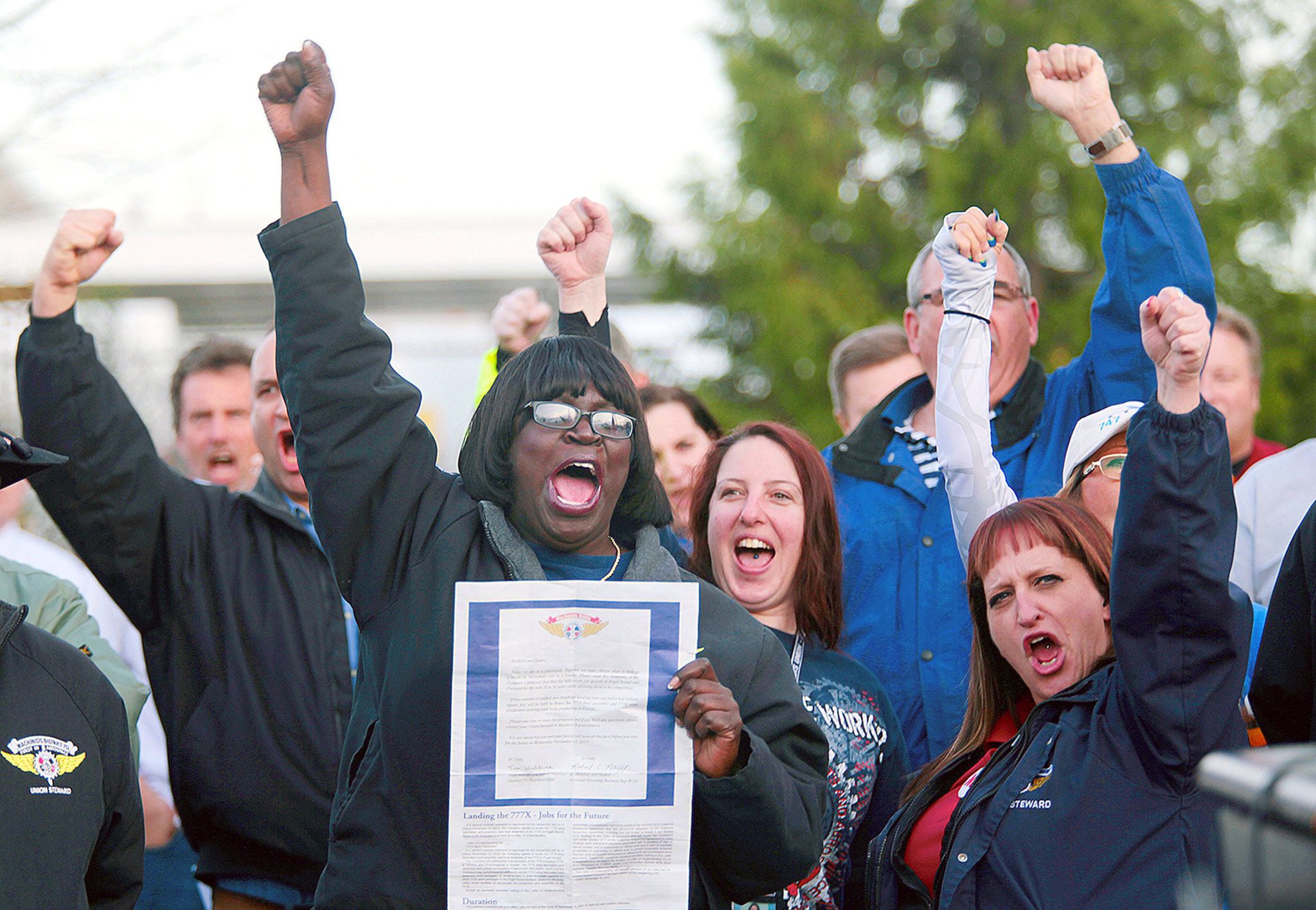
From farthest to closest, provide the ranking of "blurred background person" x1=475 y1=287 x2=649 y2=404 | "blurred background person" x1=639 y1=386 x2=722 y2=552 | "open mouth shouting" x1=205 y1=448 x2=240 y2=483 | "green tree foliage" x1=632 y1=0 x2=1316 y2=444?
1. "green tree foliage" x1=632 y1=0 x2=1316 y2=444
2. "open mouth shouting" x1=205 y1=448 x2=240 y2=483
3. "blurred background person" x1=639 y1=386 x2=722 y2=552
4. "blurred background person" x1=475 y1=287 x2=649 y2=404

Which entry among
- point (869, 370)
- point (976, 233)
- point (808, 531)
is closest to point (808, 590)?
point (808, 531)

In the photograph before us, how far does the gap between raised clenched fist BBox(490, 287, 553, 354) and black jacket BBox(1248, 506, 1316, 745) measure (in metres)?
2.27

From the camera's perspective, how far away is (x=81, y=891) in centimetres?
301

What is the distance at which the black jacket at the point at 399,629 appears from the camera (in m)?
2.72

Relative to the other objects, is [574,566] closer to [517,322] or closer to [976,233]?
[976,233]

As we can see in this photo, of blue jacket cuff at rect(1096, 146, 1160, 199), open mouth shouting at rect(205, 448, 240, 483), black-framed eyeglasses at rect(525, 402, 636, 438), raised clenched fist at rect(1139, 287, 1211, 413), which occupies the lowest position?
open mouth shouting at rect(205, 448, 240, 483)

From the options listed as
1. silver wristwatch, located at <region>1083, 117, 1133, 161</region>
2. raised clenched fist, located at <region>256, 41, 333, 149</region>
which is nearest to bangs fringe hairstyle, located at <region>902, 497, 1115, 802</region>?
silver wristwatch, located at <region>1083, 117, 1133, 161</region>

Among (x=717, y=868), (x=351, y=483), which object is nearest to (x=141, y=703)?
(x=351, y=483)

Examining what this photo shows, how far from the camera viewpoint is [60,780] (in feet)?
9.86

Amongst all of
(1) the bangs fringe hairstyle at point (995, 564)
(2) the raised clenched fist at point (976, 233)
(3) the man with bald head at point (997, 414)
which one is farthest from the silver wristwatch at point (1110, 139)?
(1) the bangs fringe hairstyle at point (995, 564)

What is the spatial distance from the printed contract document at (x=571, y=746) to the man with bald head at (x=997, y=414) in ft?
5.14

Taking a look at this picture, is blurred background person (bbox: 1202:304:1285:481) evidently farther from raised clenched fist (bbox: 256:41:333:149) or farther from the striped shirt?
raised clenched fist (bbox: 256:41:333:149)

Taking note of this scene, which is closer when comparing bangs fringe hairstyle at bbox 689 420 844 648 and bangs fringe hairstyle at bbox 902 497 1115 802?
bangs fringe hairstyle at bbox 902 497 1115 802

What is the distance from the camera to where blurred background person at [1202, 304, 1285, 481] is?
5.41 meters
